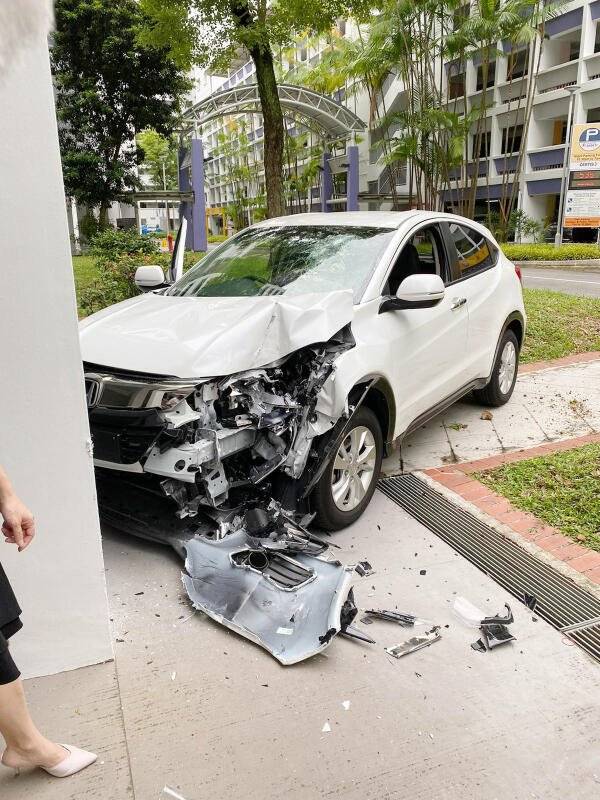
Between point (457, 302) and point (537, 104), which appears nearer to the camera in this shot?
point (457, 302)

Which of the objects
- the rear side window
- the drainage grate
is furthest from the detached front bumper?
the rear side window

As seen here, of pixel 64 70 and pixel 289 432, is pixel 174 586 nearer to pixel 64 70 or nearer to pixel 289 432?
pixel 289 432

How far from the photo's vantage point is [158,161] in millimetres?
57469

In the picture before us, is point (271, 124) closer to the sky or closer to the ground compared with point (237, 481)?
closer to the sky

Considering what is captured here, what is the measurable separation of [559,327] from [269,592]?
7223 millimetres

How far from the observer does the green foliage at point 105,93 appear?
23.0 m

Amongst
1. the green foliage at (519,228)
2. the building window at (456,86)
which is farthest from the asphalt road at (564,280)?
the building window at (456,86)

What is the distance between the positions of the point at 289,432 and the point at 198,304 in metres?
1.11

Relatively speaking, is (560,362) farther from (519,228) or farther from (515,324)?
(519,228)

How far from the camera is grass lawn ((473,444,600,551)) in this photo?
12.8 ft

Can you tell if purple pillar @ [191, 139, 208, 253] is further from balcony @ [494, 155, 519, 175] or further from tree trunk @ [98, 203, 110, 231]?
balcony @ [494, 155, 519, 175]

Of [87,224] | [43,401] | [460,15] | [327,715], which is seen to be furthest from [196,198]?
[327,715]

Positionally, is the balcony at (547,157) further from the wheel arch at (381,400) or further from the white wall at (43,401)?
the white wall at (43,401)

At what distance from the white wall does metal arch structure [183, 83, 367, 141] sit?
1857 centimetres
